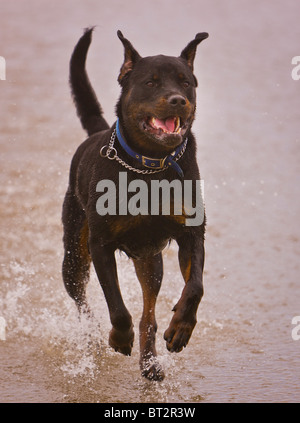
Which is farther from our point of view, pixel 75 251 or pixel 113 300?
pixel 75 251

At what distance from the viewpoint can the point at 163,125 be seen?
13.4ft

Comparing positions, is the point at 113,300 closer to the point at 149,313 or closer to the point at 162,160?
the point at 149,313

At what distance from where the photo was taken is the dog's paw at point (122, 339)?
4.18 metres

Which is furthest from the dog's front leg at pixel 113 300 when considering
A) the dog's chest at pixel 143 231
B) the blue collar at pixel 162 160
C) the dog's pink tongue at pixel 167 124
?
the dog's pink tongue at pixel 167 124

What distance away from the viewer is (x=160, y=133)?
158 inches

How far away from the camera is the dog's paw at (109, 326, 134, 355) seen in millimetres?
4180

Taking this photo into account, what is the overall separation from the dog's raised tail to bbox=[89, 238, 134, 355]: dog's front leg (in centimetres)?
138

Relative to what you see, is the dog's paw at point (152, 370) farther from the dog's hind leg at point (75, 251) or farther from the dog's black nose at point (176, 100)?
the dog's black nose at point (176, 100)

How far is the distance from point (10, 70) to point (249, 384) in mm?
9655

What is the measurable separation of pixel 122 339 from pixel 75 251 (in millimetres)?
1136

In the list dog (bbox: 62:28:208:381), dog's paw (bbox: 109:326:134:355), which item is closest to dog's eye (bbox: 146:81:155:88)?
dog (bbox: 62:28:208:381)

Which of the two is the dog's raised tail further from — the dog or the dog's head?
the dog's head

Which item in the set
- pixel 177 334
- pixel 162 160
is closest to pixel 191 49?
pixel 162 160
